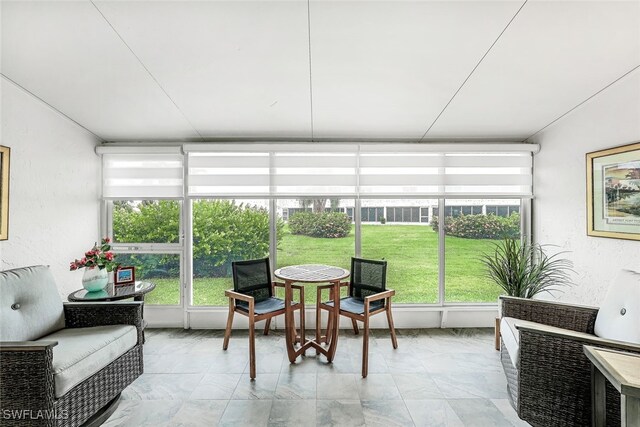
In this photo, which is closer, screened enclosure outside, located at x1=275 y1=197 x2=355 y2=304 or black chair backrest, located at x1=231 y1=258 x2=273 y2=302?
black chair backrest, located at x1=231 y1=258 x2=273 y2=302

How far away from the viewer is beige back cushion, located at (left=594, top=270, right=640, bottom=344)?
1830mm

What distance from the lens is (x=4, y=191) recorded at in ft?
7.77

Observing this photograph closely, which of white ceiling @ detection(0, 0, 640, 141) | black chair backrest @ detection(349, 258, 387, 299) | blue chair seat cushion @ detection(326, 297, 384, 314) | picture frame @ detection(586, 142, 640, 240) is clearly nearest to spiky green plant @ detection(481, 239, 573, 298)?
picture frame @ detection(586, 142, 640, 240)

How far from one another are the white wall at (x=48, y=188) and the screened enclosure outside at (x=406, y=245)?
119 inches

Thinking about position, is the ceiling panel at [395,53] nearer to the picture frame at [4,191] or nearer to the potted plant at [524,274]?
the potted plant at [524,274]

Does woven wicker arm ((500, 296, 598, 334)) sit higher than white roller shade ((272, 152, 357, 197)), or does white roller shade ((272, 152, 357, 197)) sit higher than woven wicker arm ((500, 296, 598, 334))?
white roller shade ((272, 152, 357, 197))

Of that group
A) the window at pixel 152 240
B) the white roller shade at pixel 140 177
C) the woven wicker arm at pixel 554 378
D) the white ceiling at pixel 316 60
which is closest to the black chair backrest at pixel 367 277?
the woven wicker arm at pixel 554 378

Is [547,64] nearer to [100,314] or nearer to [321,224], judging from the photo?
[321,224]

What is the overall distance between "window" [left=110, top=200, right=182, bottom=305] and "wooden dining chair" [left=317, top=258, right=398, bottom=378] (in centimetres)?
184

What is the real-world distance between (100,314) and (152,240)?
53.9 inches

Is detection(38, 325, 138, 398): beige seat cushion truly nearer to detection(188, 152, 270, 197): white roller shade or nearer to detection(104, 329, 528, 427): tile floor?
detection(104, 329, 528, 427): tile floor

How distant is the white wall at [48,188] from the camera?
96.7 inches

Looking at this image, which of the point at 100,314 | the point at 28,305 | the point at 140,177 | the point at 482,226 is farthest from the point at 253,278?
the point at 482,226

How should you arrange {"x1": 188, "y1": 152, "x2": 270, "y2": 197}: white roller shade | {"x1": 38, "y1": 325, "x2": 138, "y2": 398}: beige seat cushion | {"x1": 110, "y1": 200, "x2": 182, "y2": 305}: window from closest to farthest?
{"x1": 38, "y1": 325, "x2": 138, "y2": 398}: beige seat cushion, {"x1": 188, "y1": 152, "x2": 270, "y2": 197}: white roller shade, {"x1": 110, "y1": 200, "x2": 182, "y2": 305}: window
